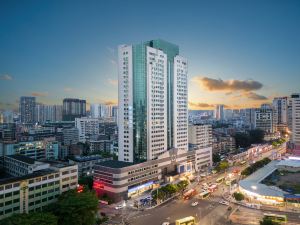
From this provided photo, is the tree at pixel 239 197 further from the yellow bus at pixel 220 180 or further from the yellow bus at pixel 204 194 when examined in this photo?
the yellow bus at pixel 220 180

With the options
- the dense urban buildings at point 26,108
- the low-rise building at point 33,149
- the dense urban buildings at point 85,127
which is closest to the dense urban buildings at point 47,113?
the dense urban buildings at point 26,108

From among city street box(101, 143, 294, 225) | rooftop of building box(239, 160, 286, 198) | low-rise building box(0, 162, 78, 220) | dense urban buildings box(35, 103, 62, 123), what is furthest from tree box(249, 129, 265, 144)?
dense urban buildings box(35, 103, 62, 123)

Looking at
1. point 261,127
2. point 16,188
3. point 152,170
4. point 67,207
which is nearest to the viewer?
point 67,207

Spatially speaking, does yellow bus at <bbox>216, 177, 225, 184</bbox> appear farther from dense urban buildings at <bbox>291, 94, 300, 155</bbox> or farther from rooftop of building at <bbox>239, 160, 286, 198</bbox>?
dense urban buildings at <bbox>291, 94, 300, 155</bbox>

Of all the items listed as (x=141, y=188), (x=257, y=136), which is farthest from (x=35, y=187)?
(x=257, y=136)

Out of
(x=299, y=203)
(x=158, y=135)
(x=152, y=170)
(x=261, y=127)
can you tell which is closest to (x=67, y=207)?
(x=152, y=170)

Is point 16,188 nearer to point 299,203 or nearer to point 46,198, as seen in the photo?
point 46,198
